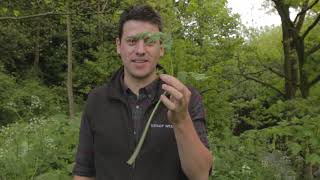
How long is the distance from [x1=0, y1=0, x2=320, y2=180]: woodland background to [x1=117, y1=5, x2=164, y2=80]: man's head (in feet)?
0.34

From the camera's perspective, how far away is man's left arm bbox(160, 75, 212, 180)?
204 cm

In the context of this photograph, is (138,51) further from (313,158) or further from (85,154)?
(313,158)

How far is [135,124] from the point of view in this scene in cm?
254

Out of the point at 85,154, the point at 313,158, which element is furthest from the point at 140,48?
the point at 313,158

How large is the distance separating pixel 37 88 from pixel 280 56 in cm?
1172

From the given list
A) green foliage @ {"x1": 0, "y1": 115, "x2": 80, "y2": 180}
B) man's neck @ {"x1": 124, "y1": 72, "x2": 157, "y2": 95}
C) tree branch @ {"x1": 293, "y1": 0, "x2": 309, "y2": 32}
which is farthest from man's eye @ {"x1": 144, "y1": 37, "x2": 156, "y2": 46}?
tree branch @ {"x1": 293, "y1": 0, "x2": 309, "y2": 32}

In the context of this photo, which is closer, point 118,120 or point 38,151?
point 118,120

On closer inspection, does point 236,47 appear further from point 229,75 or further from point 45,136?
point 45,136

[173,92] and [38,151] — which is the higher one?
[173,92]

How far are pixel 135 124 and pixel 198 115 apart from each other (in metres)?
0.31

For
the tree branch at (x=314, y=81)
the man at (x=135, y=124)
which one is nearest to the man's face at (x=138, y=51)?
the man at (x=135, y=124)

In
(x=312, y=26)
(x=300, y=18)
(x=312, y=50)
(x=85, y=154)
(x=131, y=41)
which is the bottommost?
(x=85, y=154)

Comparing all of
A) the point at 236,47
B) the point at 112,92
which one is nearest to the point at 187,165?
the point at 112,92

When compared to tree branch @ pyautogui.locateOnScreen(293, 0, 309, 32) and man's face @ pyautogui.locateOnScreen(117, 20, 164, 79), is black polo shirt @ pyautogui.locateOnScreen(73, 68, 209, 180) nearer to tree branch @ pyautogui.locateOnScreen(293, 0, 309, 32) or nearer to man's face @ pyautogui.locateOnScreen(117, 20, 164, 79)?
man's face @ pyautogui.locateOnScreen(117, 20, 164, 79)
